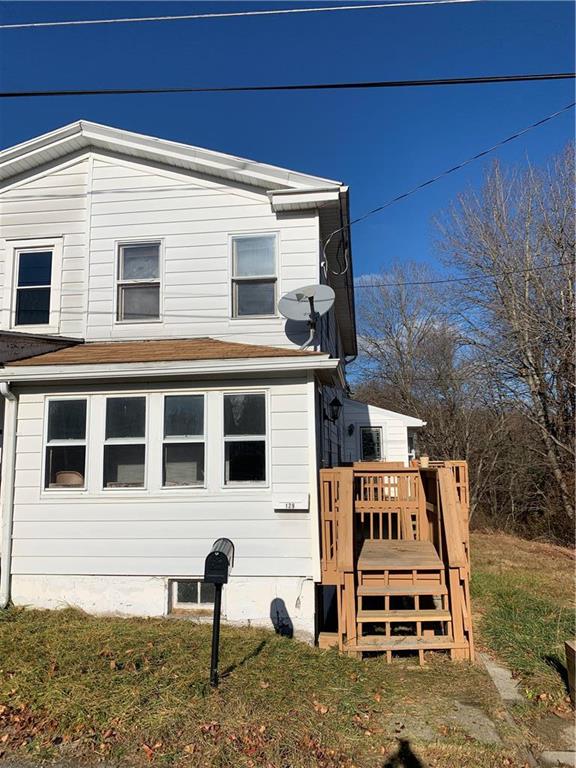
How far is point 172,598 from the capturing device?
20.0ft

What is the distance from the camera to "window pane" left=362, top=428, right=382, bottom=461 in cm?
1494

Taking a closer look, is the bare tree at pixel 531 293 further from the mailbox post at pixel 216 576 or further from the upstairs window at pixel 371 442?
the mailbox post at pixel 216 576

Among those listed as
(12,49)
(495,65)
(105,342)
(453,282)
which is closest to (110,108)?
(12,49)

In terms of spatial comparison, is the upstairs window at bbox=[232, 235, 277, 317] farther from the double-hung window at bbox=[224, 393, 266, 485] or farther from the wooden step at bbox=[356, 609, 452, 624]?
the wooden step at bbox=[356, 609, 452, 624]

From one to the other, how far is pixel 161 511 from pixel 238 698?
2635mm

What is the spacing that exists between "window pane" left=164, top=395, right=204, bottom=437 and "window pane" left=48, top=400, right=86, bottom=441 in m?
1.08

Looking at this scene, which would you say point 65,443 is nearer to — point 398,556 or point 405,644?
point 398,556

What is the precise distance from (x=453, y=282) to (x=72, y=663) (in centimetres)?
1641

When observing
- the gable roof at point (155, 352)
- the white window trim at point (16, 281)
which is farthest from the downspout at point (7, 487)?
the white window trim at point (16, 281)

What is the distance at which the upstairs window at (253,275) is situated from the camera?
7.15 metres

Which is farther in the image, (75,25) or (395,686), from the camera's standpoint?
(75,25)

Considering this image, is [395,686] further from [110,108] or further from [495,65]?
[110,108]

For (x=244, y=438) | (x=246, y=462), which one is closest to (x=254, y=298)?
(x=244, y=438)

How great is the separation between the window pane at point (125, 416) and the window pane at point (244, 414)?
1.07 metres
